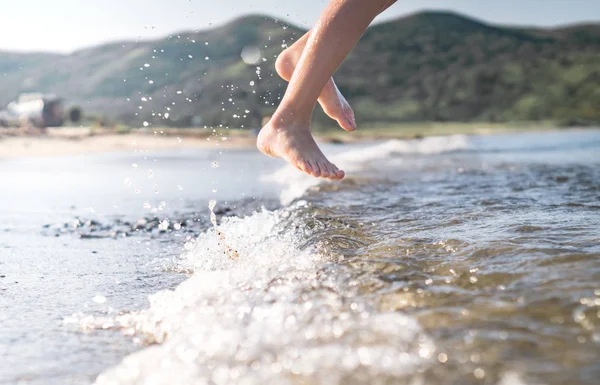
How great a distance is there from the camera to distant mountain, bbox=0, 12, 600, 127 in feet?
184

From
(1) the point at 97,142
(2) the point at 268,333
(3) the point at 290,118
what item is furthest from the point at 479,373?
(1) the point at 97,142

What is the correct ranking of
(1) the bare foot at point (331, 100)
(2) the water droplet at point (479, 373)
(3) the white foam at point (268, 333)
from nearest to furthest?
(2) the water droplet at point (479, 373), (3) the white foam at point (268, 333), (1) the bare foot at point (331, 100)

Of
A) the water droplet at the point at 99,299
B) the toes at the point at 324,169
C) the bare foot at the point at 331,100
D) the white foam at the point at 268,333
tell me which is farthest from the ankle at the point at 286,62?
the water droplet at the point at 99,299

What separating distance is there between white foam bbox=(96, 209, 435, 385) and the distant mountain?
46.8 m

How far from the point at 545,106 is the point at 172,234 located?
2461 inches

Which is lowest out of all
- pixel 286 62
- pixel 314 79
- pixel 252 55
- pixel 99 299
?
pixel 99 299

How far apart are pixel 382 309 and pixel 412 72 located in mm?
65272

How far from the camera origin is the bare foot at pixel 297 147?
2.98m

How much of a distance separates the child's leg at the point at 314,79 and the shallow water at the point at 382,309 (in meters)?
0.39

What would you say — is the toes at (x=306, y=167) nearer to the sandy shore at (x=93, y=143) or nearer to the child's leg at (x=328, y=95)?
the child's leg at (x=328, y=95)

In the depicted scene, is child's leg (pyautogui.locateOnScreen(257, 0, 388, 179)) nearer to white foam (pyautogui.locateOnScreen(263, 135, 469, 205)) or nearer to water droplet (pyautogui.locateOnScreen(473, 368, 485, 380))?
water droplet (pyautogui.locateOnScreen(473, 368, 485, 380))

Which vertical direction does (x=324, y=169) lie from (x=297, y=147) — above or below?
below

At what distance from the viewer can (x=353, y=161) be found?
35.1 feet

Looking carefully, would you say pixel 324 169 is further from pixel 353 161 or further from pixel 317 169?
pixel 353 161
